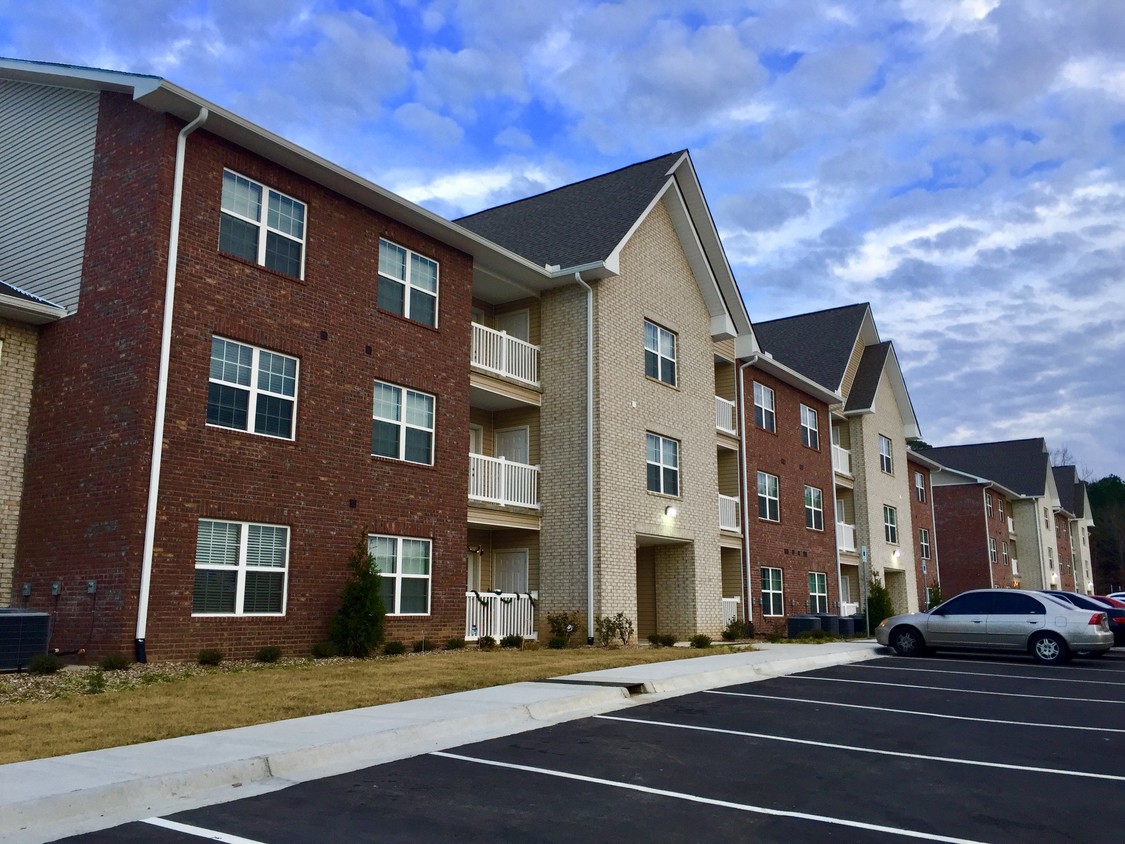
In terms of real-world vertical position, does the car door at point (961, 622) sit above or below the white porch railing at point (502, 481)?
below

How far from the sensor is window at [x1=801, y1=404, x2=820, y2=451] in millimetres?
35781

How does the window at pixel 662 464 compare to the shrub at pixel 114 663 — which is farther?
the window at pixel 662 464

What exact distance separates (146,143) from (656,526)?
14.5m

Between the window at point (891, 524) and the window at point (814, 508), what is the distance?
6.47 metres

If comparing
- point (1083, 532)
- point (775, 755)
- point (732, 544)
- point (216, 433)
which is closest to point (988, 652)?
point (732, 544)

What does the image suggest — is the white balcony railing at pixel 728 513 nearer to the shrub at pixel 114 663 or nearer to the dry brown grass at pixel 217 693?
the dry brown grass at pixel 217 693

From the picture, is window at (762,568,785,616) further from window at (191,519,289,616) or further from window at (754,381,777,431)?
window at (191,519,289,616)

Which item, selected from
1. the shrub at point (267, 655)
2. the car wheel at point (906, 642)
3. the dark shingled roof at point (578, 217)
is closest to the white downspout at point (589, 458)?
the dark shingled roof at point (578, 217)

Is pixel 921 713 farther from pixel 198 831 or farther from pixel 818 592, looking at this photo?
pixel 818 592

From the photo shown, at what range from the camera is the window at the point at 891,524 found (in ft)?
136

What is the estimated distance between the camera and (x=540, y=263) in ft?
78.9

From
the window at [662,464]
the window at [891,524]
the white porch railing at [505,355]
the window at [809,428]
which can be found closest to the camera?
the white porch railing at [505,355]

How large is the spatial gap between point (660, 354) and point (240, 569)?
44.3 ft

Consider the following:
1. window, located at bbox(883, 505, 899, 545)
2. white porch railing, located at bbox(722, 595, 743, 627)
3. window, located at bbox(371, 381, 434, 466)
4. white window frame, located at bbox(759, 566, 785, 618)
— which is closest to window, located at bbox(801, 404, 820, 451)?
white window frame, located at bbox(759, 566, 785, 618)
